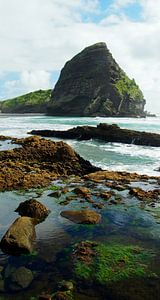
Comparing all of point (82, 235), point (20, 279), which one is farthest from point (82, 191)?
point (20, 279)

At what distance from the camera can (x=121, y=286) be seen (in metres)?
9.79

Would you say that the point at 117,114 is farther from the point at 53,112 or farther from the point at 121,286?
the point at 121,286

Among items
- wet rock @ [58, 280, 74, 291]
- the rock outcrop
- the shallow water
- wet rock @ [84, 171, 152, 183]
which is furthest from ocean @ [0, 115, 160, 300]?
the rock outcrop

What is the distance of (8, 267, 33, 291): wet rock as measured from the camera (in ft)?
31.4

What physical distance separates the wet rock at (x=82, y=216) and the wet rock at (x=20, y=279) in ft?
15.3

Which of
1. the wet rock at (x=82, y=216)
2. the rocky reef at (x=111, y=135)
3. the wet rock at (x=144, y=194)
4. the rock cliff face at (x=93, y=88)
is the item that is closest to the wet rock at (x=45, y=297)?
the wet rock at (x=82, y=216)

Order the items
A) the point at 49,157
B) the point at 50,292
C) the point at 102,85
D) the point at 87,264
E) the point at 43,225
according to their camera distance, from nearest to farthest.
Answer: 1. the point at 50,292
2. the point at 87,264
3. the point at 43,225
4. the point at 49,157
5. the point at 102,85

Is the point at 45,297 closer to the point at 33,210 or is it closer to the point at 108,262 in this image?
the point at 108,262

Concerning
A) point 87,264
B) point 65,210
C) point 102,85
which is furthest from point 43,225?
point 102,85

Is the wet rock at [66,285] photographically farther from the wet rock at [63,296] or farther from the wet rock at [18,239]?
the wet rock at [18,239]

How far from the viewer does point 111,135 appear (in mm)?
50562

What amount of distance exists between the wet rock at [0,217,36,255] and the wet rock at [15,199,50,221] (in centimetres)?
191

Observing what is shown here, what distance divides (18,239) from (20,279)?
7.12 ft

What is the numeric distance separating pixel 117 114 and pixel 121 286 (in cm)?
14328
